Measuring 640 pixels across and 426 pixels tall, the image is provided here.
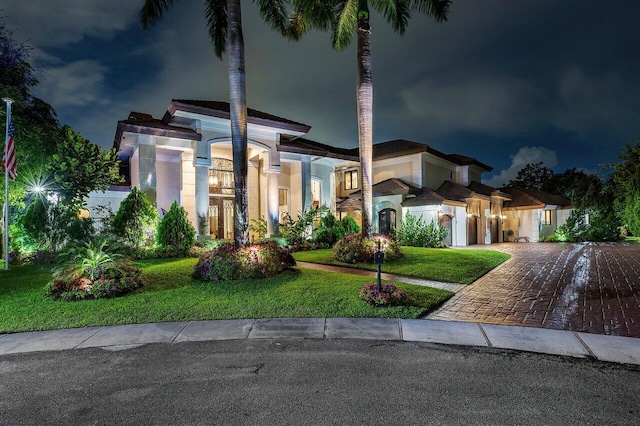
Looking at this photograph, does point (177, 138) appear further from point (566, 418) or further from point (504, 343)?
point (566, 418)

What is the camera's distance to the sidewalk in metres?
5.08

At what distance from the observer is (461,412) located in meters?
3.35

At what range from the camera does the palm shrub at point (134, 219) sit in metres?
14.0

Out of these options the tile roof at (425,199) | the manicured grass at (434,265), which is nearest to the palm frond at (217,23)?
the manicured grass at (434,265)

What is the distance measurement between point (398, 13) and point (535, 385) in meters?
15.0

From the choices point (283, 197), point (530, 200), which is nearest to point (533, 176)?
point (530, 200)

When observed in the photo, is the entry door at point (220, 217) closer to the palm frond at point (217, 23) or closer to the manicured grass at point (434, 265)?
the manicured grass at point (434, 265)

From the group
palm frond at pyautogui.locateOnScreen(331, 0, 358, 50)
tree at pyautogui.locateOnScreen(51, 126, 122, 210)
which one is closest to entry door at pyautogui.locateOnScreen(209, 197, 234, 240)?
tree at pyautogui.locateOnScreen(51, 126, 122, 210)

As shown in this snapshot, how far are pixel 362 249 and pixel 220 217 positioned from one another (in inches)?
422

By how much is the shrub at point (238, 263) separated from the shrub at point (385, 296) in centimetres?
356

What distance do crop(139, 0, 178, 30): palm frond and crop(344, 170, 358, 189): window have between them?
1948 cm

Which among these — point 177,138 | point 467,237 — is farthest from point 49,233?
point 467,237

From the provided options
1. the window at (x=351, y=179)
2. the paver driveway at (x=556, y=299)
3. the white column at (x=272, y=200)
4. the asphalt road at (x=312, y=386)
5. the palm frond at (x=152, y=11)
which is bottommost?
the paver driveway at (x=556, y=299)

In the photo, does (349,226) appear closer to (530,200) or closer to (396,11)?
(396,11)
